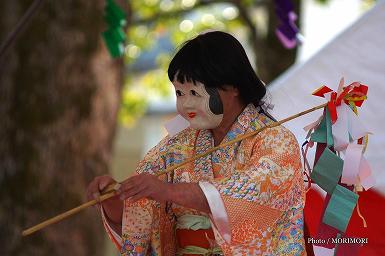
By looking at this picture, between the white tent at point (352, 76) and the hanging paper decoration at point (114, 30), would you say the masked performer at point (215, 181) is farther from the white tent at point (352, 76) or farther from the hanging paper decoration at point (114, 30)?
the hanging paper decoration at point (114, 30)

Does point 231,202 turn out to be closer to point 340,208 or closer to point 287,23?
point 340,208

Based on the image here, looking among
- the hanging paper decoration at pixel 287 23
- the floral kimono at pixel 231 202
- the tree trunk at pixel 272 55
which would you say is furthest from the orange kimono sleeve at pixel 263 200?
the tree trunk at pixel 272 55

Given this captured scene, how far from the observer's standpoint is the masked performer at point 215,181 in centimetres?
217

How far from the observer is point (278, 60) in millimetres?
6121

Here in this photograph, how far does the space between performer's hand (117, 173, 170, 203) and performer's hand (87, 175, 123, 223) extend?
0.10m

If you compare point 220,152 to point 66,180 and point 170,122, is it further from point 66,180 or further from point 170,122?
point 66,180

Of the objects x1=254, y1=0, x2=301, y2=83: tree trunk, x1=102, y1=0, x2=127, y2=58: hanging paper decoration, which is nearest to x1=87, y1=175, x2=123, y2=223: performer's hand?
x1=102, y1=0, x2=127, y2=58: hanging paper decoration

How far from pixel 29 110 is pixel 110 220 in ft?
6.78

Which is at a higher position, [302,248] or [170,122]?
[170,122]

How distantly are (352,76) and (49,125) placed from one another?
1.58 m

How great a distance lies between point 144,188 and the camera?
210 centimetres

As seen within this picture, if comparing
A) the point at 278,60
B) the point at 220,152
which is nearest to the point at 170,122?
the point at 220,152

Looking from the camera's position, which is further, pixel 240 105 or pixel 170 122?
pixel 170 122

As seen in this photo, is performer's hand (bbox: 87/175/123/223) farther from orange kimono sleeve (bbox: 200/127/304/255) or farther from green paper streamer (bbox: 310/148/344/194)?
green paper streamer (bbox: 310/148/344/194)
